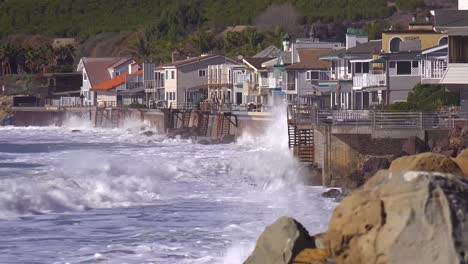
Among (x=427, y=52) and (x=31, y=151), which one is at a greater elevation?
(x=427, y=52)

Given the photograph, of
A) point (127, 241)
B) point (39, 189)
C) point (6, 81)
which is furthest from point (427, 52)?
point (6, 81)

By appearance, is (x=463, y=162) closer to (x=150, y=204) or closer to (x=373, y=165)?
(x=150, y=204)

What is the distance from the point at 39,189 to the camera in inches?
1302

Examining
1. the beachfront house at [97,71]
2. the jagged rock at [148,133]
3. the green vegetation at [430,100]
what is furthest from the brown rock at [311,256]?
the beachfront house at [97,71]

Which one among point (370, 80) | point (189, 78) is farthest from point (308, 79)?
point (189, 78)

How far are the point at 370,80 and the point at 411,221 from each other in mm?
45087

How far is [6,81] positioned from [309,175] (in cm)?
9798

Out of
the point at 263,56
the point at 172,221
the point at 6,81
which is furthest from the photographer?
the point at 6,81

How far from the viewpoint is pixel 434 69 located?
45875mm

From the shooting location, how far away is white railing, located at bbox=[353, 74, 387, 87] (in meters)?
56.5

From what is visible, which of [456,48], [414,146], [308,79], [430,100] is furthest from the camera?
[308,79]

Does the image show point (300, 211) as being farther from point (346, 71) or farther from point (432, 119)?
point (346, 71)

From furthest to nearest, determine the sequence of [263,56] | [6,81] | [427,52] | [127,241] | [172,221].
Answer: [6,81] < [263,56] < [427,52] < [172,221] < [127,241]

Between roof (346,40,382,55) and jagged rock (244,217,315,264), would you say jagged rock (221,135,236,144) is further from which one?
jagged rock (244,217,315,264)
